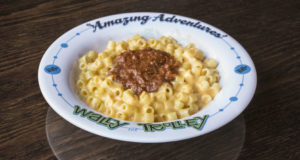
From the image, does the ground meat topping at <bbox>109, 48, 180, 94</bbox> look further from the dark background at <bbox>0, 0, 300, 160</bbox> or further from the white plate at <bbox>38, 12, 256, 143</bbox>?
the dark background at <bbox>0, 0, 300, 160</bbox>

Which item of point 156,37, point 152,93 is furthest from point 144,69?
point 156,37

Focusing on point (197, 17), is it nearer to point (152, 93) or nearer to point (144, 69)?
point (144, 69)

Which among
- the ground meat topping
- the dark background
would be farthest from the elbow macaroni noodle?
the dark background

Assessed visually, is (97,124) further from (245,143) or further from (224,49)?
(224,49)

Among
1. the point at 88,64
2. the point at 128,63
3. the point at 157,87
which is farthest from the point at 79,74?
the point at 157,87

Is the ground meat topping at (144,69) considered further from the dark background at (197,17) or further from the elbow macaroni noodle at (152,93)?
the dark background at (197,17)
